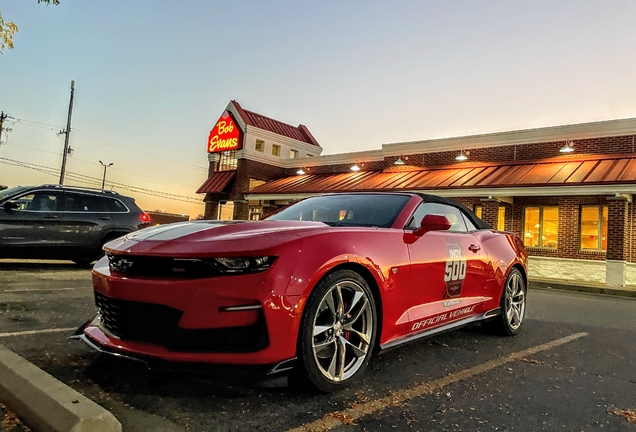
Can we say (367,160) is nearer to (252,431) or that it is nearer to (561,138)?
(561,138)

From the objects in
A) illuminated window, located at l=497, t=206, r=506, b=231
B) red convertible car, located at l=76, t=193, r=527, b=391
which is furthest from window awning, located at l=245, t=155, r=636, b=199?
red convertible car, located at l=76, t=193, r=527, b=391

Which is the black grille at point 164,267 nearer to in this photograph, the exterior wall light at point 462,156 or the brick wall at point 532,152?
the brick wall at point 532,152

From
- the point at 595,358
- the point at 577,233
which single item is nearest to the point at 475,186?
the point at 577,233

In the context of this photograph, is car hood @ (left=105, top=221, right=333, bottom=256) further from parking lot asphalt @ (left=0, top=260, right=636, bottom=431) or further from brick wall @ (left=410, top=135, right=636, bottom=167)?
brick wall @ (left=410, top=135, right=636, bottom=167)

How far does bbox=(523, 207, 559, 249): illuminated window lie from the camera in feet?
53.6

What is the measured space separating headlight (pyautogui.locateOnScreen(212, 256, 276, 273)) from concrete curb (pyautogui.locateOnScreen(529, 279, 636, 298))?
40.1 ft


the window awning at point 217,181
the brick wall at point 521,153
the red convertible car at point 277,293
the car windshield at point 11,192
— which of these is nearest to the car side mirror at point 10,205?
the car windshield at point 11,192

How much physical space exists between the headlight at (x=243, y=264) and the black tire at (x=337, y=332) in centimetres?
36

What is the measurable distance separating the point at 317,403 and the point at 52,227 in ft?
26.9

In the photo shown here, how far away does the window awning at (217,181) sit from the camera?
27.2 m

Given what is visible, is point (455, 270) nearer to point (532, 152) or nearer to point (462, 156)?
point (532, 152)

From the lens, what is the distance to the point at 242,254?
252cm

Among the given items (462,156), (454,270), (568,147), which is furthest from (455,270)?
(462,156)

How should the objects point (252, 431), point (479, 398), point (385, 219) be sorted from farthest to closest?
point (385, 219), point (479, 398), point (252, 431)
